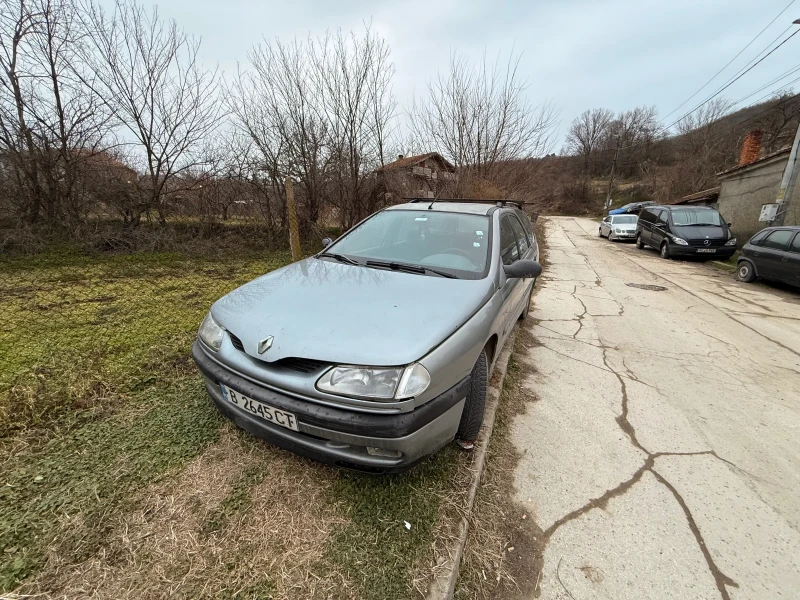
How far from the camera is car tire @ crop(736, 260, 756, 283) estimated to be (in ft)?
24.5

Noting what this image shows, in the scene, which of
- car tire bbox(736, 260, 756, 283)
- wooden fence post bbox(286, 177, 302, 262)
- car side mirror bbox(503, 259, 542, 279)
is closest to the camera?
car side mirror bbox(503, 259, 542, 279)

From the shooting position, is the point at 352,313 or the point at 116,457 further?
the point at 116,457

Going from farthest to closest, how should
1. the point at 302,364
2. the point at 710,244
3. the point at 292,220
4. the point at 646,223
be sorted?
the point at 646,223 < the point at 710,244 < the point at 292,220 < the point at 302,364

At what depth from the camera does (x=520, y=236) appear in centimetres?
388

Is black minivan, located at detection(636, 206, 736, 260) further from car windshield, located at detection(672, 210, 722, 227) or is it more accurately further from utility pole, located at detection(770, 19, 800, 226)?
utility pole, located at detection(770, 19, 800, 226)

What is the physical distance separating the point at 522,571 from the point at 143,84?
1089 centimetres

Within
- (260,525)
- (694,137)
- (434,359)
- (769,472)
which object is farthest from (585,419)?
(694,137)

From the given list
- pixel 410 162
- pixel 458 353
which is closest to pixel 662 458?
pixel 458 353

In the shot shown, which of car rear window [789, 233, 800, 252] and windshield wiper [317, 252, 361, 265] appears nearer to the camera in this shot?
windshield wiper [317, 252, 361, 265]

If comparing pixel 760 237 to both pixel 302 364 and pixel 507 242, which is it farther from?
pixel 302 364

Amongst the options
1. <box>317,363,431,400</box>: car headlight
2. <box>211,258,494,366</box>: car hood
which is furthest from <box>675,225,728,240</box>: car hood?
<box>317,363,431,400</box>: car headlight

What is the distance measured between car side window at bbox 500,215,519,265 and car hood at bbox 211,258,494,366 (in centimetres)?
70

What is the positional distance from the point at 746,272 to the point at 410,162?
30.8 ft

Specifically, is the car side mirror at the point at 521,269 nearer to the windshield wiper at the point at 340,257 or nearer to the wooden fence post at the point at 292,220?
the windshield wiper at the point at 340,257
